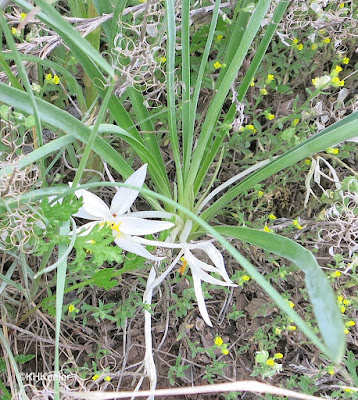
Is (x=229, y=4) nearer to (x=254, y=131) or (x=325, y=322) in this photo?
(x=254, y=131)

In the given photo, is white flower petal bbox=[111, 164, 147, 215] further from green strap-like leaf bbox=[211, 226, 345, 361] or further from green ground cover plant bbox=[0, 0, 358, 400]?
green strap-like leaf bbox=[211, 226, 345, 361]

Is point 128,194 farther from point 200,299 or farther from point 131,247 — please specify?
point 200,299

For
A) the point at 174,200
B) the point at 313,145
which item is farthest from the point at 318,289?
the point at 174,200

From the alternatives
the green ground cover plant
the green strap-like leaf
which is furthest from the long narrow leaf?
the green strap-like leaf

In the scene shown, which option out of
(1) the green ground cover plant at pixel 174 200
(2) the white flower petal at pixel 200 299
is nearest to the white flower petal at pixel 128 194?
(1) the green ground cover plant at pixel 174 200

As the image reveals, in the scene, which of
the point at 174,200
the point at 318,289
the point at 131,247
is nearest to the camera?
the point at 318,289

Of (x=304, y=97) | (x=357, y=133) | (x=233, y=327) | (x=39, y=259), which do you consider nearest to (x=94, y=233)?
(x=39, y=259)
